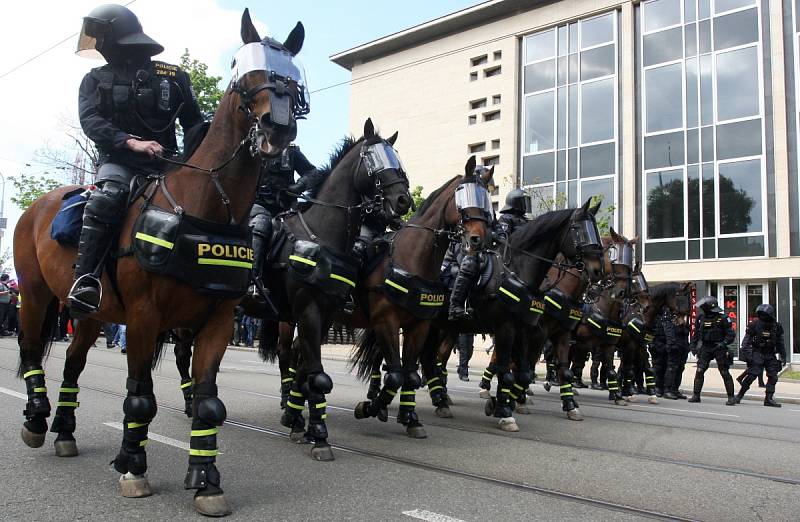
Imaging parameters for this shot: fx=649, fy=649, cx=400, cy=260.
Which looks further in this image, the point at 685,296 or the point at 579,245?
the point at 685,296

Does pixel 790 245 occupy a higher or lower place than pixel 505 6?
lower

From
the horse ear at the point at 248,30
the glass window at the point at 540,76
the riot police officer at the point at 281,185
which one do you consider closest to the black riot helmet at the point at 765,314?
the riot police officer at the point at 281,185

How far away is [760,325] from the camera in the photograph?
14891mm

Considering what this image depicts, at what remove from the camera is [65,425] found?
5547 millimetres

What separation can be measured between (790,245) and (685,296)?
16400 millimetres

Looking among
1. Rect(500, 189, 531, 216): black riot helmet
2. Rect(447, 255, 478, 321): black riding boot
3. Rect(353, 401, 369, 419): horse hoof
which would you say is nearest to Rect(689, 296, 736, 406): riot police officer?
Rect(500, 189, 531, 216): black riot helmet

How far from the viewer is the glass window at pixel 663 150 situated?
3150 cm

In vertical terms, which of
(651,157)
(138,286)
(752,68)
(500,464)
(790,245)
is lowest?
(500,464)

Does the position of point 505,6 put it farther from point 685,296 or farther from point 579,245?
point 579,245

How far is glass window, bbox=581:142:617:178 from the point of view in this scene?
1326 inches

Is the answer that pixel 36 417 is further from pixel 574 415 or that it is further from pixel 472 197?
pixel 574 415

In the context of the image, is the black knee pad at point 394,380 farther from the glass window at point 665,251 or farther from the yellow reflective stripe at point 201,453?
the glass window at point 665,251

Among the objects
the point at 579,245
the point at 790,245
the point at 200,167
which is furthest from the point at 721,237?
the point at 200,167

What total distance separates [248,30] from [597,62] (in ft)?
112
